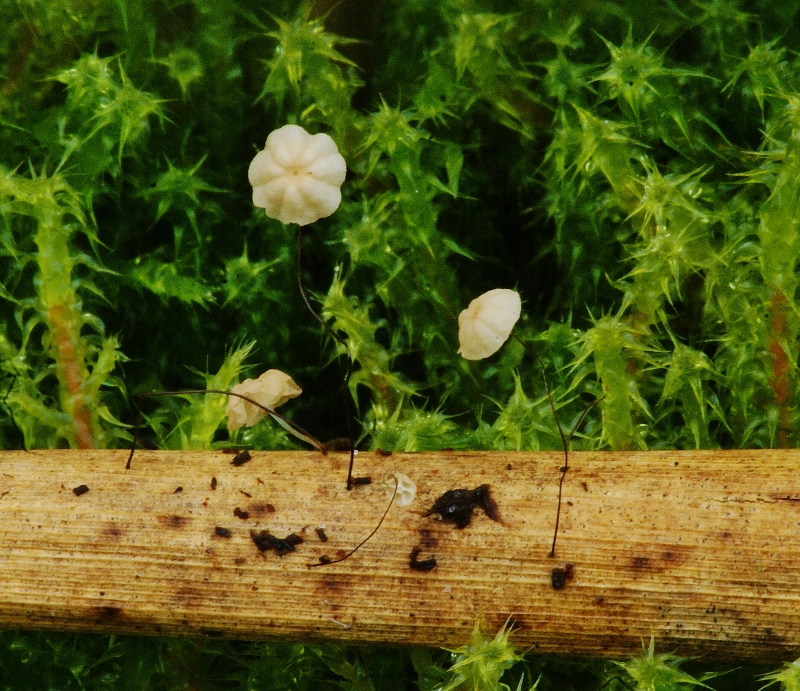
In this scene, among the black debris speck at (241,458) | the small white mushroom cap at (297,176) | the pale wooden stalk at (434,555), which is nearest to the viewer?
the pale wooden stalk at (434,555)

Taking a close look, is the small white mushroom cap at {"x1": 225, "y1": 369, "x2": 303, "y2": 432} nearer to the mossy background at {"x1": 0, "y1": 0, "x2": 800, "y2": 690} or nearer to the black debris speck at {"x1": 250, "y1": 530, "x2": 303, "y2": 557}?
the mossy background at {"x1": 0, "y1": 0, "x2": 800, "y2": 690}

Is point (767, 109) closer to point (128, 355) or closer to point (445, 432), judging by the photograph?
point (445, 432)

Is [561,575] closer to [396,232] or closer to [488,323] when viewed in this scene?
[488,323]

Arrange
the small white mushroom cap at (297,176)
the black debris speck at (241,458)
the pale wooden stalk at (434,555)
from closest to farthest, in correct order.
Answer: the pale wooden stalk at (434,555), the black debris speck at (241,458), the small white mushroom cap at (297,176)

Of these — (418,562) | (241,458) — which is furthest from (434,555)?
(241,458)

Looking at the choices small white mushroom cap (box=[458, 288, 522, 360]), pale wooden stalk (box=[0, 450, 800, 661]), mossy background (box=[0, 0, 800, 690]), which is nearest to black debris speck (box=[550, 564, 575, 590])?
pale wooden stalk (box=[0, 450, 800, 661])

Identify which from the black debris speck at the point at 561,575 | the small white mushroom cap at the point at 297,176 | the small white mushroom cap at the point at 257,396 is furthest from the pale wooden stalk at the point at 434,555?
the small white mushroom cap at the point at 297,176

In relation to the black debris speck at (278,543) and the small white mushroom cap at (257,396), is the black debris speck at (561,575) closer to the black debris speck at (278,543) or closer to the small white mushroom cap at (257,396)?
the black debris speck at (278,543)

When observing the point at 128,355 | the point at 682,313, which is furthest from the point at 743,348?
the point at 128,355
